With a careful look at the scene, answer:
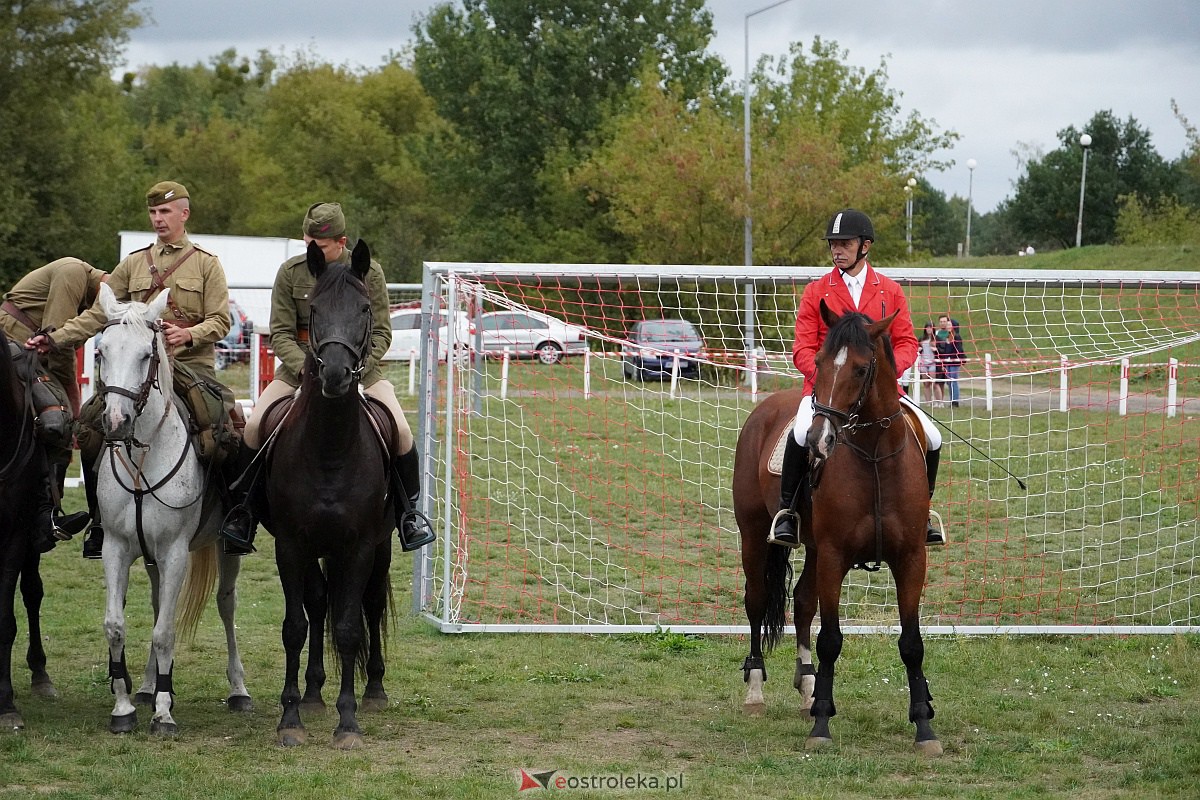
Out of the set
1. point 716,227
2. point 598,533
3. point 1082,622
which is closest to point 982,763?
point 1082,622

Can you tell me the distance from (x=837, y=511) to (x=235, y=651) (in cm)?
344

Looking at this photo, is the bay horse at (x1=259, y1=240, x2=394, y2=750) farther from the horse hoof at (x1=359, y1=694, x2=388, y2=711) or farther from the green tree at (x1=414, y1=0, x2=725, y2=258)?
the green tree at (x1=414, y1=0, x2=725, y2=258)

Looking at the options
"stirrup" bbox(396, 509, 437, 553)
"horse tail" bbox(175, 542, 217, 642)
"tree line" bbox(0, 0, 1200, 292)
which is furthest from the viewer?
"tree line" bbox(0, 0, 1200, 292)

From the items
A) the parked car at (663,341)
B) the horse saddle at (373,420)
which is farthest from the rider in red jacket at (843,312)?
the parked car at (663,341)

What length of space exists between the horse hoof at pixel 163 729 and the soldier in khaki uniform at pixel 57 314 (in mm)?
1253

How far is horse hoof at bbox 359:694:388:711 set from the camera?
292 inches

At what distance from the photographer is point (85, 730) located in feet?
22.3

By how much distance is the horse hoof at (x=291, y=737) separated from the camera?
21.6ft

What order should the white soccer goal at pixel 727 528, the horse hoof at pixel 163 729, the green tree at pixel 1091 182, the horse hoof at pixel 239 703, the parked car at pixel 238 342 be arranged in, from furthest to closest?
the green tree at pixel 1091 182 → the parked car at pixel 238 342 → the white soccer goal at pixel 727 528 → the horse hoof at pixel 239 703 → the horse hoof at pixel 163 729

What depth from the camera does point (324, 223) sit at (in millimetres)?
7023

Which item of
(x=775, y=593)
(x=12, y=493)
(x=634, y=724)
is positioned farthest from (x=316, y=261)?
(x=775, y=593)

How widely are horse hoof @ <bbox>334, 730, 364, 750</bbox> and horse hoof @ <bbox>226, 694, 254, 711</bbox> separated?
102cm

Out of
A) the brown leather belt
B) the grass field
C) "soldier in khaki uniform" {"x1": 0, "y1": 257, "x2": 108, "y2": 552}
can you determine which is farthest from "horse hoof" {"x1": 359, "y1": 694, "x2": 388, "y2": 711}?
the brown leather belt

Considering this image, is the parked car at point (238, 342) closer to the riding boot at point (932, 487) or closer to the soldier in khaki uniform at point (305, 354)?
the soldier in khaki uniform at point (305, 354)
